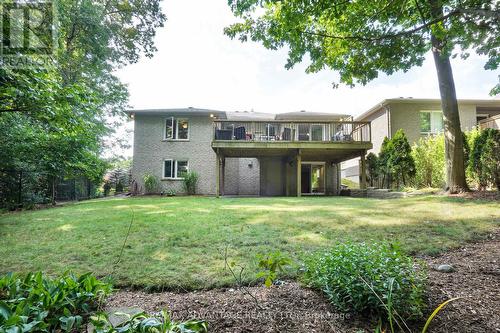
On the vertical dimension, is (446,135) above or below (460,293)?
above

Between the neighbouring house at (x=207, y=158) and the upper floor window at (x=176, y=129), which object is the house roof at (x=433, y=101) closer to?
the neighbouring house at (x=207, y=158)

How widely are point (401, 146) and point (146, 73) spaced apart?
45.8 ft

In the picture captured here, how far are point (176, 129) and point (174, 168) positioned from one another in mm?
2492

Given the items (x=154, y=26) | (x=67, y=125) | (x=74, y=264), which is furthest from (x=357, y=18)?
(x=154, y=26)

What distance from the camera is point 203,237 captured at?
4.01 meters

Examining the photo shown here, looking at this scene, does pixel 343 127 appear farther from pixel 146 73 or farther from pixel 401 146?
pixel 146 73

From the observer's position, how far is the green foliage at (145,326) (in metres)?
1.61

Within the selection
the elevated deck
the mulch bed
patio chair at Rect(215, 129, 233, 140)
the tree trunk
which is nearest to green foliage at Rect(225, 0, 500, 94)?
the tree trunk

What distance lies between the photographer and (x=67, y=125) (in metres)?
4.60

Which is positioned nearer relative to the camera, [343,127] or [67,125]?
[67,125]

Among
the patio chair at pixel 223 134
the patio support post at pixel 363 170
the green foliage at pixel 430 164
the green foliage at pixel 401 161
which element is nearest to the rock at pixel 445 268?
the green foliage at pixel 401 161

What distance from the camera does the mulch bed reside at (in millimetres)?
1790

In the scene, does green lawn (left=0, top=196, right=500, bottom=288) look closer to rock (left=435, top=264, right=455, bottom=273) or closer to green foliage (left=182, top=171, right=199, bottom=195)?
rock (left=435, top=264, right=455, bottom=273)

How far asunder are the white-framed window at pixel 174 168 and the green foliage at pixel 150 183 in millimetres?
722
